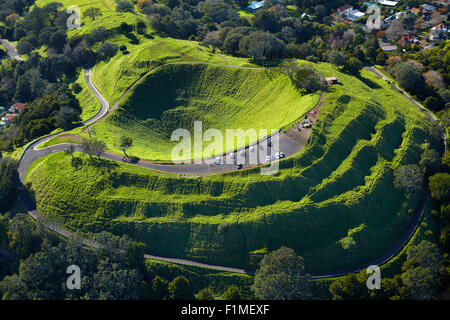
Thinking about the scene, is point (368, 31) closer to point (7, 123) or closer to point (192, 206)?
point (192, 206)

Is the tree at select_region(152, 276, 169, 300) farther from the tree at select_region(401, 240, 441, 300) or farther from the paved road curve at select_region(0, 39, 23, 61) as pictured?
the paved road curve at select_region(0, 39, 23, 61)

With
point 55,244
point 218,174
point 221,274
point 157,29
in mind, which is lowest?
point 221,274

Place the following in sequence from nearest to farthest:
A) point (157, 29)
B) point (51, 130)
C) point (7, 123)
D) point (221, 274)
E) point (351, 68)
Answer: point (221, 274), point (51, 130), point (7, 123), point (351, 68), point (157, 29)

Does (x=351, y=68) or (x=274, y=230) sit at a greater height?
(x=351, y=68)

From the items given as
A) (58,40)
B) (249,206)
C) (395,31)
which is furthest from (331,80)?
(58,40)

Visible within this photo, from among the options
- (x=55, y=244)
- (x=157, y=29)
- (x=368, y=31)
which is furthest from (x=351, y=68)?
(x=55, y=244)

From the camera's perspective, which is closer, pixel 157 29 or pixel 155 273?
pixel 155 273

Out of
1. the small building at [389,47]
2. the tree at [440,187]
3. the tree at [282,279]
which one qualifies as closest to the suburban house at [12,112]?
the tree at [282,279]

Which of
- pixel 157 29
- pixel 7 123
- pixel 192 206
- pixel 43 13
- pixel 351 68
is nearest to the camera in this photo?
pixel 192 206
